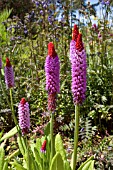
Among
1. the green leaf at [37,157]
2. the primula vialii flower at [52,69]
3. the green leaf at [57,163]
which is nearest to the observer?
the primula vialii flower at [52,69]

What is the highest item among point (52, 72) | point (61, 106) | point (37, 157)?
point (52, 72)

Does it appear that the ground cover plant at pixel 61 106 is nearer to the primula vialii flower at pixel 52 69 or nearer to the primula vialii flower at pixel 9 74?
the primula vialii flower at pixel 9 74

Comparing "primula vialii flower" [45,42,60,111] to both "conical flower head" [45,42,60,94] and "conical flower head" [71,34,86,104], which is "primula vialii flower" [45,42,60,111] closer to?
"conical flower head" [45,42,60,94]

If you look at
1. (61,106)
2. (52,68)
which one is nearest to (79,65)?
(52,68)

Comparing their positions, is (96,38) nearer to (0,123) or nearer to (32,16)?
(32,16)

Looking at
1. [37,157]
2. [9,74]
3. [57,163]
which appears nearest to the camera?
[57,163]

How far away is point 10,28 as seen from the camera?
215 inches

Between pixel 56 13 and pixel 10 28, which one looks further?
pixel 10 28

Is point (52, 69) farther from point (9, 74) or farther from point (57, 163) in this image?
point (9, 74)

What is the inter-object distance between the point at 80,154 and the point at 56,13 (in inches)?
98.6

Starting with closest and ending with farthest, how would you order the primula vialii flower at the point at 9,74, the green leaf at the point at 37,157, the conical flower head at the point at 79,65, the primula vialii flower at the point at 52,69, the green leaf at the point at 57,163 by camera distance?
1. the conical flower head at the point at 79,65
2. the primula vialii flower at the point at 52,69
3. the green leaf at the point at 57,163
4. the green leaf at the point at 37,157
5. the primula vialii flower at the point at 9,74

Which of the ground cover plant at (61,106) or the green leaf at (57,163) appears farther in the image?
the ground cover plant at (61,106)

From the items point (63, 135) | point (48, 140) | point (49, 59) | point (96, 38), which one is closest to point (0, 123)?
point (63, 135)

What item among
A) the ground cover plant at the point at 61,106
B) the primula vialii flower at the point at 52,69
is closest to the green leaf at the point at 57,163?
the ground cover plant at the point at 61,106
